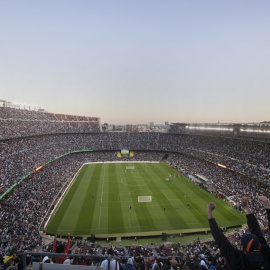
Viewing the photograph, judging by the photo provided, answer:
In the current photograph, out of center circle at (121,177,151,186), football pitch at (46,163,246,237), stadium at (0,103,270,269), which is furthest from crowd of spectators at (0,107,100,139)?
center circle at (121,177,151,186)

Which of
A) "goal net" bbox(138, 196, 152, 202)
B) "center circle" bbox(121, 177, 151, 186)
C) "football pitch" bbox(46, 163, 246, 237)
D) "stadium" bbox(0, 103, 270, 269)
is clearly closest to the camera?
"stadium" bbox(0, 103, 270, 269)

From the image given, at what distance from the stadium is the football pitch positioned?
128 millimetres

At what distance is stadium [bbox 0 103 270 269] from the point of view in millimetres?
21297

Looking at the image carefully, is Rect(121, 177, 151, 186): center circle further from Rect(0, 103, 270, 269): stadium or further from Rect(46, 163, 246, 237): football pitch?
Rect(0, 103, 270, 269): stadium

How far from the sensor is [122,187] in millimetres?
38750

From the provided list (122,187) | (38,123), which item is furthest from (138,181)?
(38,123)

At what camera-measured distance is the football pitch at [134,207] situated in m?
24.1

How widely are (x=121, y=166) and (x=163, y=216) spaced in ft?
100

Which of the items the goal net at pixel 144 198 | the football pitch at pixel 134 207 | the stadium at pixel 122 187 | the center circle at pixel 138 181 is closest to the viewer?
the stadium at pixel 122 187

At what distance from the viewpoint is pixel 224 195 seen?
110ft

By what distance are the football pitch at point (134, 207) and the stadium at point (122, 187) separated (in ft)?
0.42

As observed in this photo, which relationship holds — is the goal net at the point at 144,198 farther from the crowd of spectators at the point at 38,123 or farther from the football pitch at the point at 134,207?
the crowd of spectators at the point at 38,123

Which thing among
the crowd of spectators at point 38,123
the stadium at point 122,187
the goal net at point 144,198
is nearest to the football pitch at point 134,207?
the goal net at point 144,198

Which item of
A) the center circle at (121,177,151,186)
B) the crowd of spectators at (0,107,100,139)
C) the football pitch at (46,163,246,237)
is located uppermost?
the crowd of spectators at (0,107,100,139)
